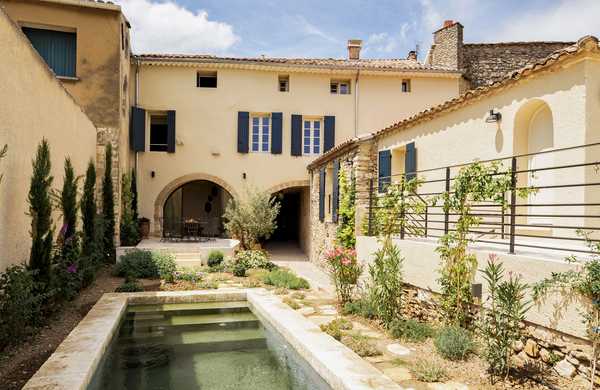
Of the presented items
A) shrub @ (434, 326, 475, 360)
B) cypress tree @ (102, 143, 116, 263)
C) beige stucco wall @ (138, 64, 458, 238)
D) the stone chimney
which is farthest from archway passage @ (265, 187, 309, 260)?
shrub @ (434, 326, 475, 360)

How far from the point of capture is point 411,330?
225 inches

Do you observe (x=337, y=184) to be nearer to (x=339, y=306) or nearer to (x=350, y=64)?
(x=339, y=306)

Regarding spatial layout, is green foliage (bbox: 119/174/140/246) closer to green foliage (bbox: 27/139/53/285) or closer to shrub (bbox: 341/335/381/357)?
green foliage (bbox: 27/139/53/285)

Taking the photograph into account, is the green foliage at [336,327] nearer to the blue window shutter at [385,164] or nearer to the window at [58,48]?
the blue window shutter at [385,164]

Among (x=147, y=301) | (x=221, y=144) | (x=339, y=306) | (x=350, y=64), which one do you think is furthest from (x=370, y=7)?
(x=147, y=301)

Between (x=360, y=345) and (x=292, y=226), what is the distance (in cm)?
1668

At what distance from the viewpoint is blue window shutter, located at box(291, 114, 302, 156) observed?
54.4ft

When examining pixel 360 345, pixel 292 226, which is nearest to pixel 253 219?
pixel 292 226

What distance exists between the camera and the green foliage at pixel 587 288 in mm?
3549

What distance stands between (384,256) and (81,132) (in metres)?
7.65

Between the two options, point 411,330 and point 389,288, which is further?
point 389,288

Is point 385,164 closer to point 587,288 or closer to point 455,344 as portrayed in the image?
point 455,344

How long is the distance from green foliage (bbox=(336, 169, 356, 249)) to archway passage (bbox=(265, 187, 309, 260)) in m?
5.38

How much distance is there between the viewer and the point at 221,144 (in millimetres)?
16406
